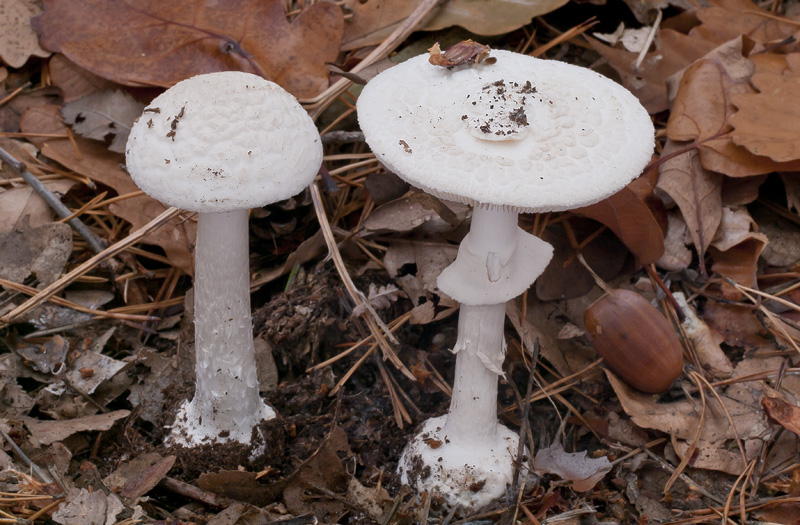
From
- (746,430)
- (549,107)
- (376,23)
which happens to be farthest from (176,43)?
(746,430)

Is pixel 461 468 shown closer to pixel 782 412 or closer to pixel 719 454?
pixel 719 454

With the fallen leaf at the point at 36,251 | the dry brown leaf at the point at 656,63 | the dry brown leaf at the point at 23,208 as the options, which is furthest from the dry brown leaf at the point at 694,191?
the dry brown leaf at the point at 23,208

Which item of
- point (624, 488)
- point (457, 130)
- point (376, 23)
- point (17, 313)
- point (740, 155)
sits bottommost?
point (624, 488)

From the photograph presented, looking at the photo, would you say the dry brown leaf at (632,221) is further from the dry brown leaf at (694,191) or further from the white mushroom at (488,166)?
the white mushroom at (488,166)

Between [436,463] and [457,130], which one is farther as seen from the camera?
[436,463]

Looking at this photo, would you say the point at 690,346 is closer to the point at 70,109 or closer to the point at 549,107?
the point at 549,107

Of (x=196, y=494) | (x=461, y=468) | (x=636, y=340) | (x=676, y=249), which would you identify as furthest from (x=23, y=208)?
(x=676, y=249)
